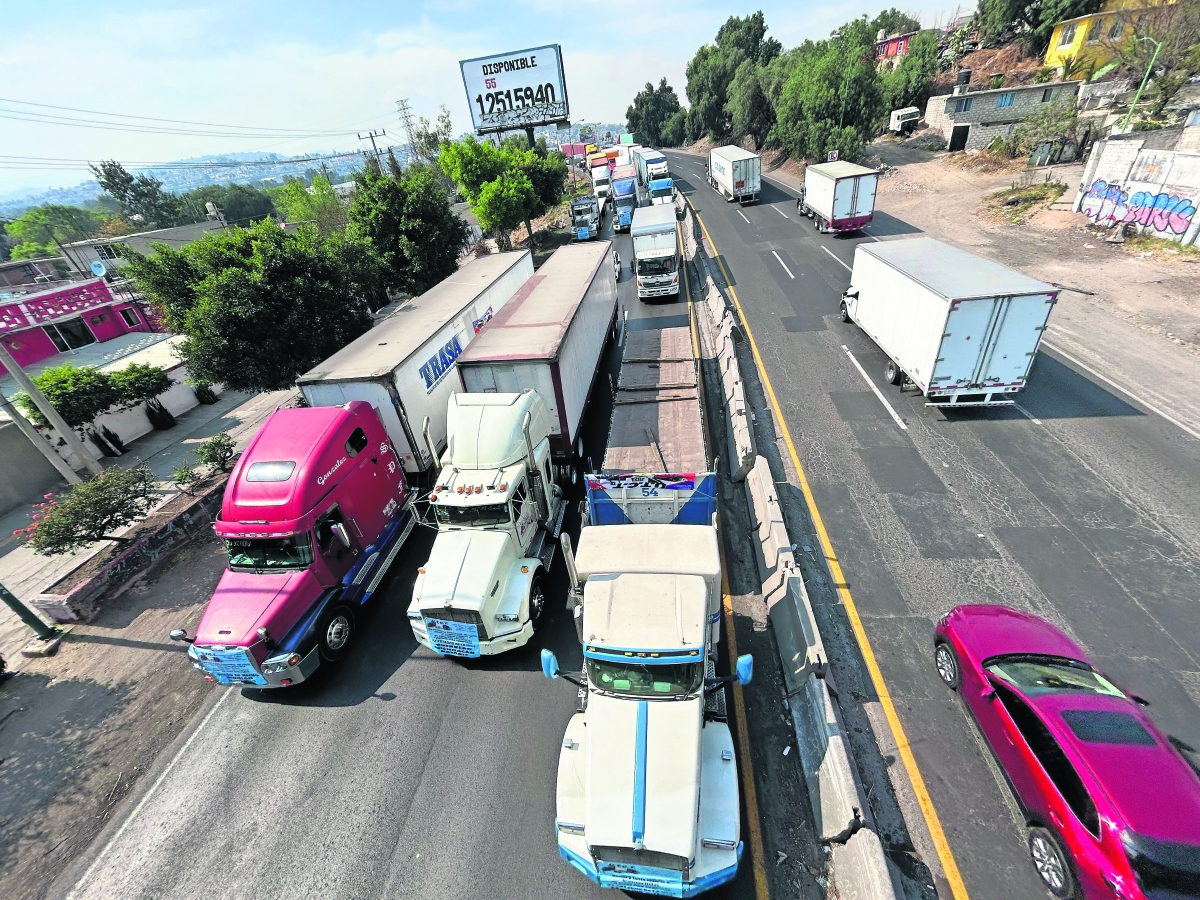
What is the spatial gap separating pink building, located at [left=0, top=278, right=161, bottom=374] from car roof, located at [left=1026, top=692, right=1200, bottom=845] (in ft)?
140

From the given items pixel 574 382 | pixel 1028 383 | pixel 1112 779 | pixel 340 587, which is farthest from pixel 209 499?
pixel 1028 383

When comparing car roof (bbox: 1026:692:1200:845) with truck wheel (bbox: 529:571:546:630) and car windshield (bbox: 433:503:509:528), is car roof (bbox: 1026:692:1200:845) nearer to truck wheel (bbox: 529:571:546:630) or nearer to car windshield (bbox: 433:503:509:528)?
truck wheel (bbox: 529:571:546:630)

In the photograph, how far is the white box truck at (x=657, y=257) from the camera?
24422 millimetres

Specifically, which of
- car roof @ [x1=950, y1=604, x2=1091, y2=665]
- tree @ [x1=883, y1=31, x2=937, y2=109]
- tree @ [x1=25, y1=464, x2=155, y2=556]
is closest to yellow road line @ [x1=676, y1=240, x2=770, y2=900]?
car roof @ [x1=950, y1=604, x2=1091, y2=665]

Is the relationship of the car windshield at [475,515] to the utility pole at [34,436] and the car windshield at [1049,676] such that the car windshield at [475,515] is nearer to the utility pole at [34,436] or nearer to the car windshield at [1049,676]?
the car windshield at [1049,676]

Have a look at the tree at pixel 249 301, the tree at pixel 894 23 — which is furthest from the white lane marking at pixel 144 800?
the tree at pixel 894 23

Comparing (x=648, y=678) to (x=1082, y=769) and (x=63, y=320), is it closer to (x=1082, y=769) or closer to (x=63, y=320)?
(x=1082, y=769)

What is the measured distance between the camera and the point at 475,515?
9812 mm

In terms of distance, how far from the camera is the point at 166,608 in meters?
11.9

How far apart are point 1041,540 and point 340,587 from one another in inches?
578

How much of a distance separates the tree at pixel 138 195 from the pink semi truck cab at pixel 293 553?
129 m

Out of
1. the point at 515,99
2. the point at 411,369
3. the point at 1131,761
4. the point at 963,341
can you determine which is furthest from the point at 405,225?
the point at 515,99

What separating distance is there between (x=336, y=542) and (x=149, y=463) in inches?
606

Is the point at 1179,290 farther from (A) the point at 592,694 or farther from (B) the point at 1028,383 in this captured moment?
(A) the point at 592,694
